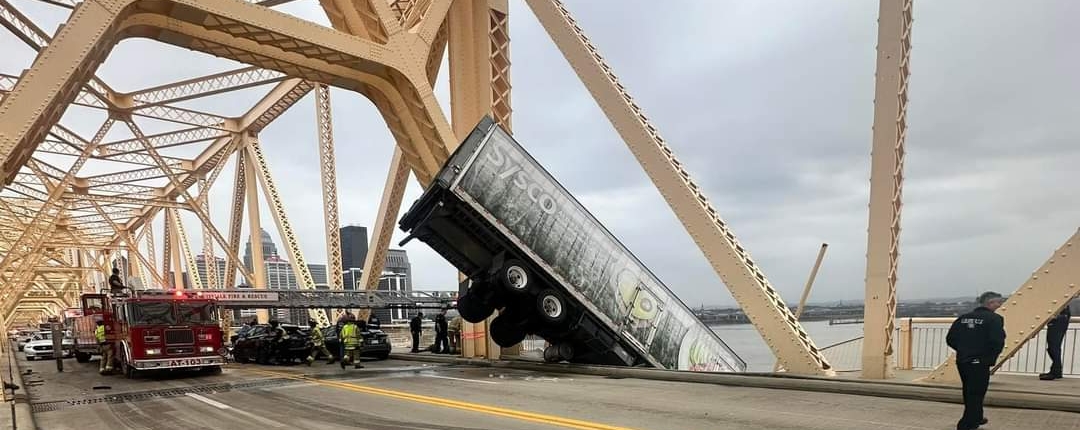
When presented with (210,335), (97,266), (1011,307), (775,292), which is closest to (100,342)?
(210,335)

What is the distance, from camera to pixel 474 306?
492 inches

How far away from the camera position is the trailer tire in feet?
40.1

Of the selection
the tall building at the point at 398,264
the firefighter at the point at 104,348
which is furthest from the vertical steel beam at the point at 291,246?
the tall building at the point at 398,264

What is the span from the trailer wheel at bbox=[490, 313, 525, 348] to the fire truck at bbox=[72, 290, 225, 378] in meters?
7.50

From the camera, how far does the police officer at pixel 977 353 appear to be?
5.26 meters

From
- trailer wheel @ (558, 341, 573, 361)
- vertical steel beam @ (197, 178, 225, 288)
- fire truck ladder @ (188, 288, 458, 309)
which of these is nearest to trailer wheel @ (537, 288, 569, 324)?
trailer wheel @ (558, 341, 573, 361)

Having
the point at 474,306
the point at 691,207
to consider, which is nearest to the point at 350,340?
the point at 474,306

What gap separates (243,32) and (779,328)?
1167 centimetres

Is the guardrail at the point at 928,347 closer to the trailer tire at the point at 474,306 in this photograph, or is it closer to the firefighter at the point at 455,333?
the trailer tire at the point at 474,306

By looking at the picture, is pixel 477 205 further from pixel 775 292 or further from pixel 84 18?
pixel 84 18

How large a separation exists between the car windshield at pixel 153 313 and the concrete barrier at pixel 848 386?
10221 millimetres

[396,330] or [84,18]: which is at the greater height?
[84,18]

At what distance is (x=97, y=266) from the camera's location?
227 ft

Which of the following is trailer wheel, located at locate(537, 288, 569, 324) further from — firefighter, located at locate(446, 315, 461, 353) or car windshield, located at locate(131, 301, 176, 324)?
car windshield, located at locate(131, 301, 176, 324)
